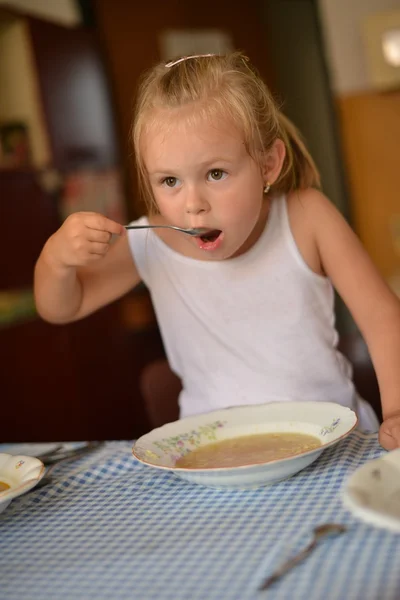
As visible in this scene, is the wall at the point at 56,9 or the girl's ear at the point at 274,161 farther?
the wall at the point at 56,9

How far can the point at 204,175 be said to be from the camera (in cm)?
109

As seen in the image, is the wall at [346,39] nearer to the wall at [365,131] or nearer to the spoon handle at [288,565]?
the wall at [365,131]

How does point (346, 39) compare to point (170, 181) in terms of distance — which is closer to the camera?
point (170, 181)

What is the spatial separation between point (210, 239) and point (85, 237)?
0.19 m

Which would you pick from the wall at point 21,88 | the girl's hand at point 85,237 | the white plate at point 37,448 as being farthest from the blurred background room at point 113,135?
the girl's hand at point 85,237

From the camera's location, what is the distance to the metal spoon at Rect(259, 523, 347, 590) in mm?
663

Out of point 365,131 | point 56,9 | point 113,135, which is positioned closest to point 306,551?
point 365,131

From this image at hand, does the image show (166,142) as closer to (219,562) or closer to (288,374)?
(288,374)

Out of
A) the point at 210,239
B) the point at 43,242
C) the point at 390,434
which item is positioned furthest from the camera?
the point at 43,242

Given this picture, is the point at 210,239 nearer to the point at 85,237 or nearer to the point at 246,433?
the point at 85,237

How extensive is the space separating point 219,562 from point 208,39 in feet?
11.5

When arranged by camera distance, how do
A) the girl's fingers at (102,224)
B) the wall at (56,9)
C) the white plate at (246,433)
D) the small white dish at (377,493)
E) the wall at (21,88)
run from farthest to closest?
the wall at (56,9)
the wall at (21,88)
the girl's fingers at (102,224)
the white plate at (246,433)
the small white dish at (377,493)

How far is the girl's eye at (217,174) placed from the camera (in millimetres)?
1100

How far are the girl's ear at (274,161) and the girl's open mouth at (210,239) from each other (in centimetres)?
14
